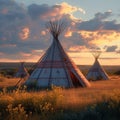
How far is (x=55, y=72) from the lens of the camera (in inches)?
1002

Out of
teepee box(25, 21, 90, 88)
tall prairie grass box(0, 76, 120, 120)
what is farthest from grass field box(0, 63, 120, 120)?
teepee box(25, 21, 90, 88)

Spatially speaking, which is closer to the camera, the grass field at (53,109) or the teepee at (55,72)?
the grass field at (53,109)

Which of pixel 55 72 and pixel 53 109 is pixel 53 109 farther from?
pixel 55 72

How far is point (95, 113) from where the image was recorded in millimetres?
11430

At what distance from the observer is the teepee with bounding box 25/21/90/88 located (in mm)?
25156

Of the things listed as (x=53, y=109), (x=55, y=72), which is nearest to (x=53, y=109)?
(x=53, y=109)

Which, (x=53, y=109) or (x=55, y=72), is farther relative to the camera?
(x=55, y=72)

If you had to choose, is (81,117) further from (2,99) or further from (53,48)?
(53,48)

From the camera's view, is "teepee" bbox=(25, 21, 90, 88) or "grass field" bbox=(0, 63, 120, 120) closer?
"grass field" bbox=(0, 63, 120, 120)

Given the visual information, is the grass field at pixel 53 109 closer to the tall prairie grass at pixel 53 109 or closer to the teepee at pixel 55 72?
the tall prairie grass at pixel 53 109

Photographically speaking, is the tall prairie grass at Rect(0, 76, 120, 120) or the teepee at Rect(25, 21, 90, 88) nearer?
the tall prairie grass at Rect(0, 76, 120, 120)

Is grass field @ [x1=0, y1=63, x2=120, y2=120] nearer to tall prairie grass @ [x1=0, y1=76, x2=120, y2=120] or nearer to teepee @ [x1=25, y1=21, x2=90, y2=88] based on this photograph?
tall prairie grass @ [x1=0, y1=76, x2=120, y2=120]

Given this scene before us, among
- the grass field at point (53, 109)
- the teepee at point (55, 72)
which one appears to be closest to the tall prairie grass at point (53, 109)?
the grass field at point (53, 109)

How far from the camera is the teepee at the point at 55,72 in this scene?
25.2 m
